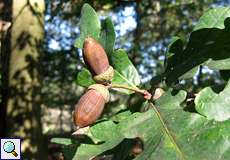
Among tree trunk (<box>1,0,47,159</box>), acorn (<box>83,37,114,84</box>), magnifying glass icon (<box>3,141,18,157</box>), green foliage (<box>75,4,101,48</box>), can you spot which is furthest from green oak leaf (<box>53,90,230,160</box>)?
tree trunk (<box>1,0,47,159</box>)

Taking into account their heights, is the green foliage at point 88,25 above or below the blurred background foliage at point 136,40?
above

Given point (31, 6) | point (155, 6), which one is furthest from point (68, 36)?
point (31, 6)

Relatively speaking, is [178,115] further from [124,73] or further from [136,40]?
[136,40]

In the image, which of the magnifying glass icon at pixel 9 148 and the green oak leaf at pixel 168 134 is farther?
the magnifying glass icon at pixel 9 148

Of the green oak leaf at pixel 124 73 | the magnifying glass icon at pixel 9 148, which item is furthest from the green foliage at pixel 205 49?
the magnifying glass icon at pixel 9 148

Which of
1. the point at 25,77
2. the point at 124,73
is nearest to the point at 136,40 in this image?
the point at 25,77

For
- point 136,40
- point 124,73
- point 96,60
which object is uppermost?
point 96,60

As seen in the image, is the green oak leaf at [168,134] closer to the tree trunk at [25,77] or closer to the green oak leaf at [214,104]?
the green oak leaf at [214,104]
